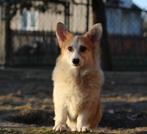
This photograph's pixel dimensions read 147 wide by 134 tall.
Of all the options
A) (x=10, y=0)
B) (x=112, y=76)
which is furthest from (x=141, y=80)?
(x=10, y=0)

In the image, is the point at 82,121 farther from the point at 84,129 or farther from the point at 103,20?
the point at 103,20

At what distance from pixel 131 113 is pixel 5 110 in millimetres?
2335

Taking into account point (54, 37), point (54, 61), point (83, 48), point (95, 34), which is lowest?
point (54, 61)

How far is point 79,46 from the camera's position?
7.11m

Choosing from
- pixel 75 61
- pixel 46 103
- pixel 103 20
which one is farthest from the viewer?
pixel 103 20

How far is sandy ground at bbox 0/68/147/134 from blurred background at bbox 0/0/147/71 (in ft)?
7.95

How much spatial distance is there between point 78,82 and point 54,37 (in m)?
13.2

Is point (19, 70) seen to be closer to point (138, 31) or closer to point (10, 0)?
point (10, 0)

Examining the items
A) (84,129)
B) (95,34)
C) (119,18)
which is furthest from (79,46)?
(119,18)

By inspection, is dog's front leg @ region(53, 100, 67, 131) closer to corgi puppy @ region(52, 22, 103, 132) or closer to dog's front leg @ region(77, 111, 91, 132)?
corgi puppy @ region(52, 22, 103, 132)

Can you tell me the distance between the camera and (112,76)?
16734 millimetres

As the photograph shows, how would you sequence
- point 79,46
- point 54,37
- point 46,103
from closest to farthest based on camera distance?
1. point 79,46
2. point 46,103
3. point 54,37

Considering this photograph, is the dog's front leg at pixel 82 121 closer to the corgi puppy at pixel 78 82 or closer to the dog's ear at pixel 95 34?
the corgi puppy at pixel 78 82

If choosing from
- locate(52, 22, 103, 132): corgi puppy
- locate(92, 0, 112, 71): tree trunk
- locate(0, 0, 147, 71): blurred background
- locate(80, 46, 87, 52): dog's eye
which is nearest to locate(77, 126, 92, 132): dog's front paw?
locate(52, 22, 103, 132): corgi puppy
